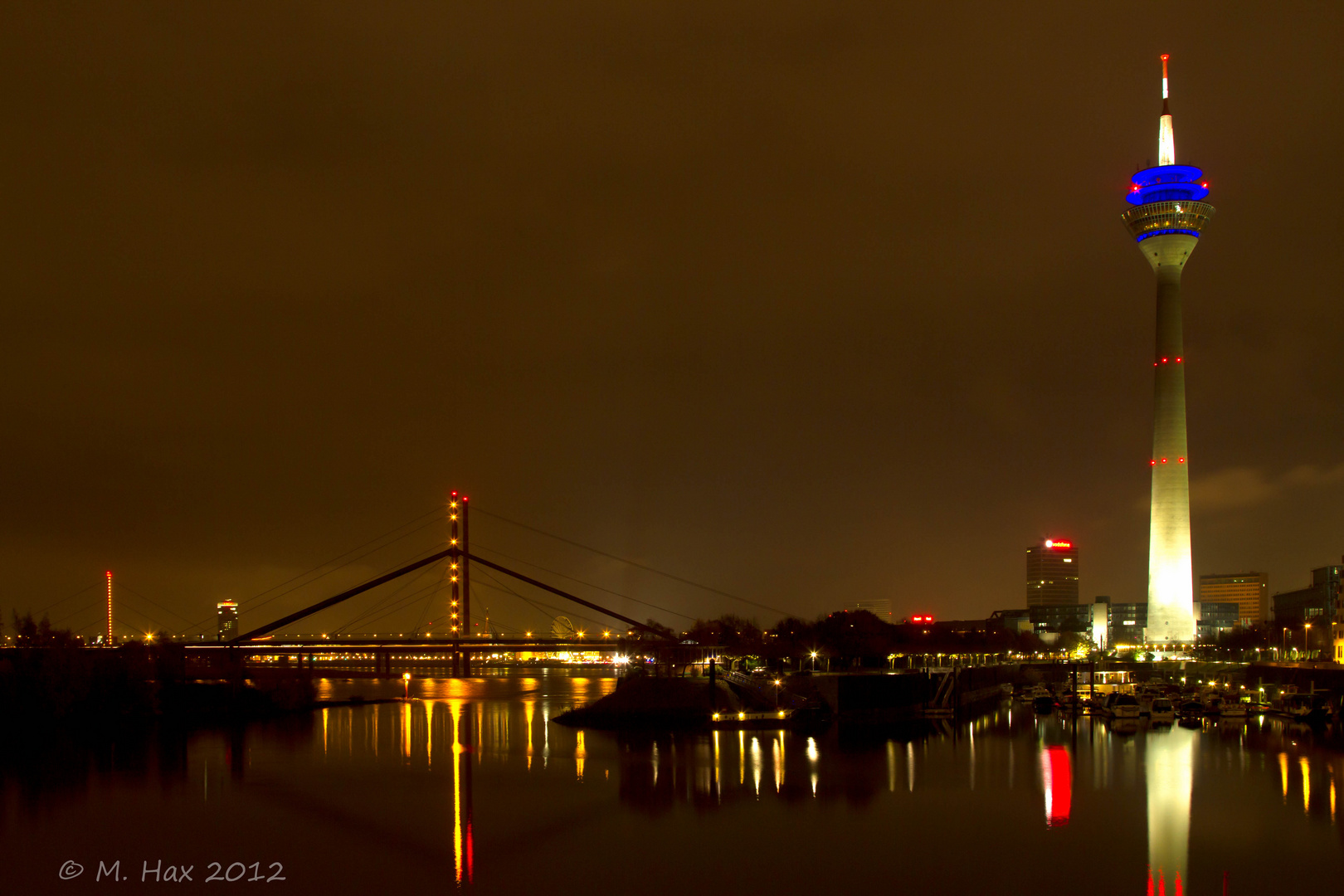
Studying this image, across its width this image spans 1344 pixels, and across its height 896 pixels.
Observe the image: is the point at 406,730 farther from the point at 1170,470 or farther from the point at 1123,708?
the point at 1170,470

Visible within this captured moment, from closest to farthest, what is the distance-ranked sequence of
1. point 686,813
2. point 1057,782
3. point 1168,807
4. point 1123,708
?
1. point 686,813
2. point 1168,807
3. point 1057,782
4. point 1123,708

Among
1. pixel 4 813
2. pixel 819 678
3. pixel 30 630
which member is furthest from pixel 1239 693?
pixel 30 630

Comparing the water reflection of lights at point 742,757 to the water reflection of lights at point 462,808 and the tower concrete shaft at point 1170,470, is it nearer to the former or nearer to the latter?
the water reflection of lights at point 462,808

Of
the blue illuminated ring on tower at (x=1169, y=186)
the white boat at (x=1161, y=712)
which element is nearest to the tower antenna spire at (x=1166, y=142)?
the blue illuminated ring on tower at (x=1169, y=186)

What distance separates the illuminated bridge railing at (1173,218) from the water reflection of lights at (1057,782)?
180 ft

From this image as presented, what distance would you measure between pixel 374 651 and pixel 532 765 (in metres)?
31.2

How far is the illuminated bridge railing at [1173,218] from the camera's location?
76.4 meters

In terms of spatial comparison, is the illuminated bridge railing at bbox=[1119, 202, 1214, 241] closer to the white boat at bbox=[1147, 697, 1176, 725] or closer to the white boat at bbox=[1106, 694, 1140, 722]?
the white boat at bbox=[1147, 697, 1176, 725]

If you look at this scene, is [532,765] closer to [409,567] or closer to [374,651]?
[374,651]

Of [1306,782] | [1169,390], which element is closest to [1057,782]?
[1306,782]

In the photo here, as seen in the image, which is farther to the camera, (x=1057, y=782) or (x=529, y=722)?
(x=529, y=722)

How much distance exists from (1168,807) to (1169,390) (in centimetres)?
5825

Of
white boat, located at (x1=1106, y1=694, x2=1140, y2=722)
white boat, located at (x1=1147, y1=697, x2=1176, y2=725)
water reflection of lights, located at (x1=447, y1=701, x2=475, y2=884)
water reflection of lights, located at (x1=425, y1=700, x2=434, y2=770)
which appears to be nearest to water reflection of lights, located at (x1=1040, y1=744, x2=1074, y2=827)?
white boat, located at (x1=1106, y1=694, x2=1140, y2=722)

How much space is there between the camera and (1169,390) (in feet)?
242
